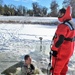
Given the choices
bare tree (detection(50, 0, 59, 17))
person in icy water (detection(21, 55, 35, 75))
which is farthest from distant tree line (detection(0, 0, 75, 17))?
person in icy water (detection(21, 55, 35, 75))

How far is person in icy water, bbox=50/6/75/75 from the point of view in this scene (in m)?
4.07

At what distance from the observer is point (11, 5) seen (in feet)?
175

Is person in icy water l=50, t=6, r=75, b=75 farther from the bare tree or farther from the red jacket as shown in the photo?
the bare tree

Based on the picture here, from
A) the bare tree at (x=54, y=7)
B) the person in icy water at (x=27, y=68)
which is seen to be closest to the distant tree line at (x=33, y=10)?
the bare tree at (x=54, y=7)

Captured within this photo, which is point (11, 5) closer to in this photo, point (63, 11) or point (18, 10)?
point (18, 10)

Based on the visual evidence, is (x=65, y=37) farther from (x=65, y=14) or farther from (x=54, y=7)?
(x=54, y=7)

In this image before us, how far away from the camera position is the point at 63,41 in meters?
4.10

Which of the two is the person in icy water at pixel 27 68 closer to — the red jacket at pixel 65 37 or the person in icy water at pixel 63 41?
the person in icy water at pixel 63 41

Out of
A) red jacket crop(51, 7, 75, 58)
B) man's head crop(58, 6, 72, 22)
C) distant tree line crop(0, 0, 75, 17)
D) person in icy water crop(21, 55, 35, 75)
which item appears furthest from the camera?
distant tree line crop(0, 0, 75, 17)

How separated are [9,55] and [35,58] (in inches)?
36.2

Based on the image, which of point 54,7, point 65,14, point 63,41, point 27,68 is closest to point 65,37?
point 63,41

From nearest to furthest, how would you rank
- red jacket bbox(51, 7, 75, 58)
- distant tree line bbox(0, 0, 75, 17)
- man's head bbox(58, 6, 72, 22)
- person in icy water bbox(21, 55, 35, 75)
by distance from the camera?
red jacket bbox(51, 7, 75, 58) < man's head bbox(58, 6, 72, 22) < person in icy water bbox(21, 55, 35, 75) < distant tree line bbox(0, 0, 75, 17)

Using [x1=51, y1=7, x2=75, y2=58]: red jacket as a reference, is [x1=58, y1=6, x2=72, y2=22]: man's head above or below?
above

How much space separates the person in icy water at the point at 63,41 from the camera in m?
4.07
